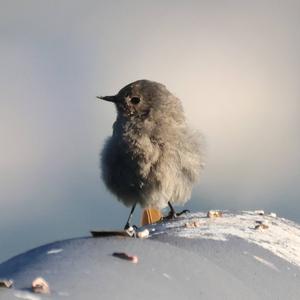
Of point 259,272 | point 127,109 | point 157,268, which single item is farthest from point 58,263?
point 127,109

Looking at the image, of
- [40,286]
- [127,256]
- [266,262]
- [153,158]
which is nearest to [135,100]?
[153,158]

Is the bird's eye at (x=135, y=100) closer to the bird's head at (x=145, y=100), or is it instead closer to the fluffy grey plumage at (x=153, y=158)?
the bird's head at (x=145, y=100)

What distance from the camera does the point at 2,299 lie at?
2646 millimetres

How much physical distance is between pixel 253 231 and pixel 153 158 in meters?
→ 4.41

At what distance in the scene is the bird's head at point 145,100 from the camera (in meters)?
10.3

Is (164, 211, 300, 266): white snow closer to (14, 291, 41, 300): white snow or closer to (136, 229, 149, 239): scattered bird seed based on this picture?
(136, 229, 149, 239): scattered bird seed

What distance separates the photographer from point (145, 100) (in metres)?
10.5

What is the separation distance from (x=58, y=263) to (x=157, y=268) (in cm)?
42

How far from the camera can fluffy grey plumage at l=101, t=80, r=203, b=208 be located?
9430mm

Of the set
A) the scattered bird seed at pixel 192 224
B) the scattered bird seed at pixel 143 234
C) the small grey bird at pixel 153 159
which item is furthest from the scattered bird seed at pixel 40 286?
the small grey bird at pixel 153 159

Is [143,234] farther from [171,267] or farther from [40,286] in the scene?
[40,286]

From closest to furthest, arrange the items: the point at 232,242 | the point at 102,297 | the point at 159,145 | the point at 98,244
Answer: the point at 102,297 < the point at 98,244 < the point at 232,242 < the point at 159,145

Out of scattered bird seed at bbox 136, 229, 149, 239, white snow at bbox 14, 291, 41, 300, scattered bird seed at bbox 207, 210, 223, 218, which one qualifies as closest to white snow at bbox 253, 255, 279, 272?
scattered bird seed at bbox 136, 229, 149, 239

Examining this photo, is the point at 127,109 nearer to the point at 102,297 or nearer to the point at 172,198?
the point at 172,198
